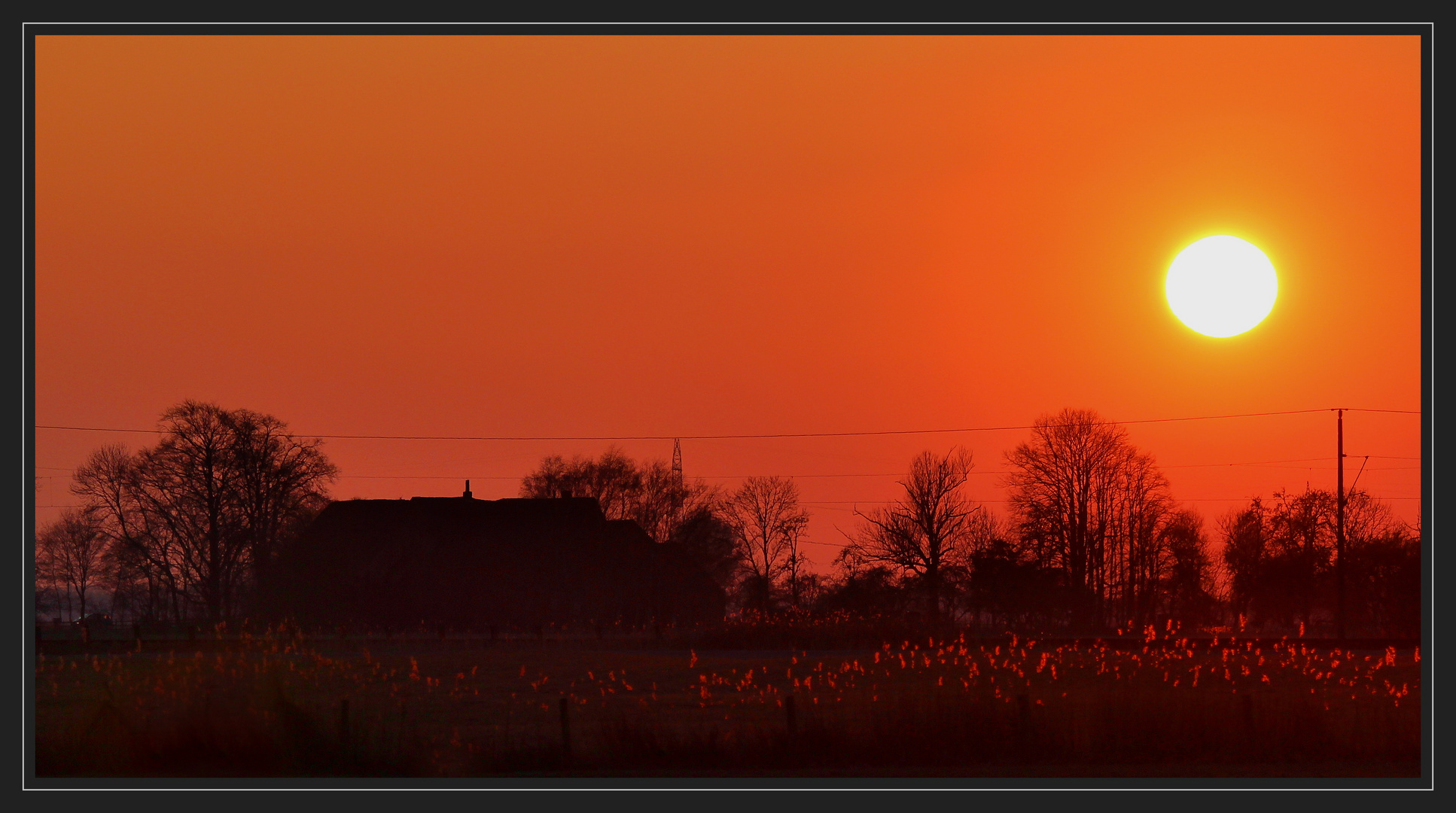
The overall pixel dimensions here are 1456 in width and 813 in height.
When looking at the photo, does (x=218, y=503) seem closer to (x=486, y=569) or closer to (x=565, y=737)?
(x=486, y=569)

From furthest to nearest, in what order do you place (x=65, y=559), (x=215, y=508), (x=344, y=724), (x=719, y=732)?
(x=65, y=559), (x=215, y=508), (x=719, y=732), (x=344, y=724)

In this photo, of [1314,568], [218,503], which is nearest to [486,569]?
[218,503]

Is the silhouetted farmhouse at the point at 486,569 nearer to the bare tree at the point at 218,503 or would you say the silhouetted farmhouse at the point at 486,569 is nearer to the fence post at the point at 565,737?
the bare tree at the point at 218,503

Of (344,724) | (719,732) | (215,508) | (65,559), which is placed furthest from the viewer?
(65,559)

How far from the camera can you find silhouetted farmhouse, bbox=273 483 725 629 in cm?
6625

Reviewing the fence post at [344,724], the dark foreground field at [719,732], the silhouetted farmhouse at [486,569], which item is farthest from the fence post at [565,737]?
the silhouetted farmhouse at [486,569]

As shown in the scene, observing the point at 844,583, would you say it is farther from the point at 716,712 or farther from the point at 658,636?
the point at 716,712

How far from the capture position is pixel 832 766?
19.7 m

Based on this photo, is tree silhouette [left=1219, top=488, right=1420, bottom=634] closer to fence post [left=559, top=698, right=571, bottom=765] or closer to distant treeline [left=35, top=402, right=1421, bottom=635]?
distant treeline [left=35, top=402, right=1421, bottom=635]

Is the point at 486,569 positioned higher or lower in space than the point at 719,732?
lower

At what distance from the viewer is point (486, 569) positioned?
227ft

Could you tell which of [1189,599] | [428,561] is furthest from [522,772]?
[1189,599]

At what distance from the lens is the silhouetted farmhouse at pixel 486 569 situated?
217 ft

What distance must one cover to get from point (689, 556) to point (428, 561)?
13.8m
